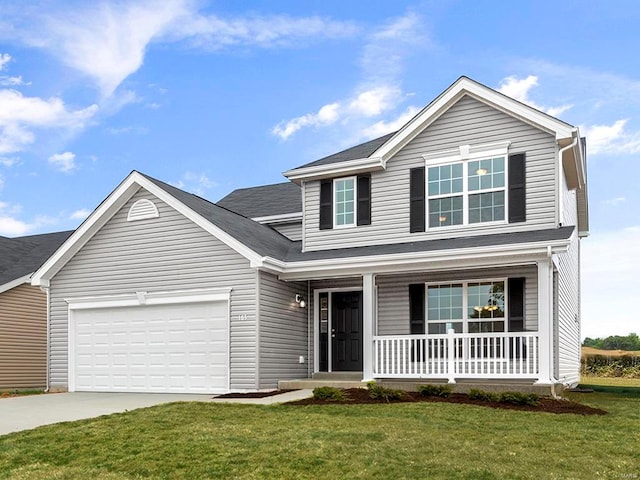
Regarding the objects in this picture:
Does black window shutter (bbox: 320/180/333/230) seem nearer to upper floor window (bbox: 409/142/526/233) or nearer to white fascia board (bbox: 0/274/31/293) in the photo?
upper floor window (bbox: 409/142/526/233)

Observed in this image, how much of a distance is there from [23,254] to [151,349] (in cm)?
1035

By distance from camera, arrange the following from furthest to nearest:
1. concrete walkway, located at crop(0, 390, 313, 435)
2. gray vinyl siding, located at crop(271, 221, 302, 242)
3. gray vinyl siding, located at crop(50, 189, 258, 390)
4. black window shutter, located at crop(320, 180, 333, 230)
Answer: gray vinyl siding, located at crop(271, 221, 302, 242), black window shutter, located at crop(320, 180, 333, 230), gray vinyl siding, located at crop(50, 189, 258, 390), concrete walkway, located at crop(0, 390, 313, 435)

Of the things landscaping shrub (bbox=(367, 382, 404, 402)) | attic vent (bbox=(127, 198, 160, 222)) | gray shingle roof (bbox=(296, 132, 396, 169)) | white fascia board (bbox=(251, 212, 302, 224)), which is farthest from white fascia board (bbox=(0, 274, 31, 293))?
landscaping shrub (bbox=(367, 382, 404, 402))

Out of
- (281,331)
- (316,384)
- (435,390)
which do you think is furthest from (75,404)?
(435,390)

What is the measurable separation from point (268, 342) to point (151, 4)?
30.8 feet

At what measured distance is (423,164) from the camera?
53.9 ft

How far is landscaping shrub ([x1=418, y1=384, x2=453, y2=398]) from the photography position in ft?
42.2

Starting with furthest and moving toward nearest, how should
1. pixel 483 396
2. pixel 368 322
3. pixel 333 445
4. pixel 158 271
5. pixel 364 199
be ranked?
pixel 364 199
pixel 158 271
pixel 368 322
pixel 483 396
pixel 333 445

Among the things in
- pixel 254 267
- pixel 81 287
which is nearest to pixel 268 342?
pixel 254 267

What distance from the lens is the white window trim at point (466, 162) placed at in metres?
15.4

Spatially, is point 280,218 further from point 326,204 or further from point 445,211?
point 445,211

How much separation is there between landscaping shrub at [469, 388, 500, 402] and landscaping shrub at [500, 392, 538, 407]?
12cm

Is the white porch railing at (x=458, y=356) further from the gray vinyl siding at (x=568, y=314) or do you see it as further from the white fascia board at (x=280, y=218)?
the white fascia board at (x=280, y=218)

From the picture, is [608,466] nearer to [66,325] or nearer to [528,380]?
[528,380]
